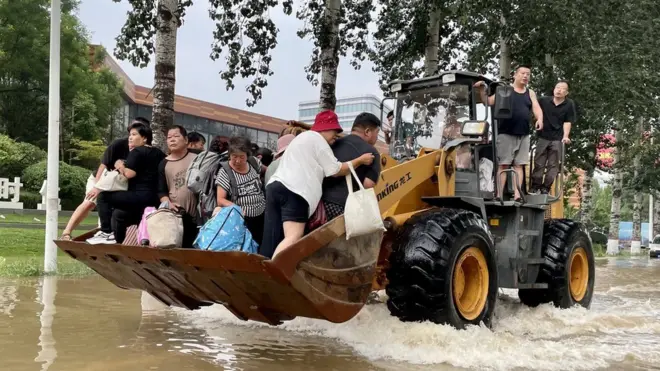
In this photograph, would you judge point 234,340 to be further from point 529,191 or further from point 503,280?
point 529,191

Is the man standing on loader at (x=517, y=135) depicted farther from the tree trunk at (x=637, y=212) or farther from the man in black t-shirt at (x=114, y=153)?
the tree trunk at (x=637, y=212)

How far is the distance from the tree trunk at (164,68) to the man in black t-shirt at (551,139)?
19.4ft

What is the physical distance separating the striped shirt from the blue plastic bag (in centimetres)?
45

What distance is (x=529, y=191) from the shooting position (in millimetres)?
9234

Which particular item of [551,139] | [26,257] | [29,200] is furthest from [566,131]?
[29,200]

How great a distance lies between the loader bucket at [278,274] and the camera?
16.7 ft

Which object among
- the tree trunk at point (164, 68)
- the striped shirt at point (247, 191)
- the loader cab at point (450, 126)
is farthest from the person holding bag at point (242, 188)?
the tree trunk at point (164, 68)

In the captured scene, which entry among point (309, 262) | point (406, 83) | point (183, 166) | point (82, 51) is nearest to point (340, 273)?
point (309, 262)

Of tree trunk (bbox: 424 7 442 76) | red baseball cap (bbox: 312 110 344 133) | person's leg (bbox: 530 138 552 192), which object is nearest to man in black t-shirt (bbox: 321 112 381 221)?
red baseball cap (bbox: 312 110 344 133)

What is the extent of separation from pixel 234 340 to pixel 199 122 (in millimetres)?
57503

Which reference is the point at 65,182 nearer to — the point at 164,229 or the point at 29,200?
the point at 29,200

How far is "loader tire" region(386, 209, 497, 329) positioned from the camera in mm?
5996

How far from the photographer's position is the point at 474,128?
7.23m

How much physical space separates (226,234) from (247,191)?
0.74 meters
